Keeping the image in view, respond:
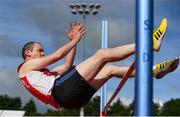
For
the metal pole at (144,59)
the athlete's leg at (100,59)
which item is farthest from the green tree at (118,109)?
the metal pole at (144,59)

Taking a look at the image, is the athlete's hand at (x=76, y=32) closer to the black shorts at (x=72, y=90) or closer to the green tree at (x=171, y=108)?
the black shorts at (x=72, y=90)

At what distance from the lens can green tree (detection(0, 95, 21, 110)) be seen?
60.6 meters

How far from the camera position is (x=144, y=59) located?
3791 mm

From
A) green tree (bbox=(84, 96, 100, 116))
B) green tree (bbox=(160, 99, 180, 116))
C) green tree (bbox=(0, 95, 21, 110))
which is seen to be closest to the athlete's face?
green tree (bbox=(160, 99, 180, 116))

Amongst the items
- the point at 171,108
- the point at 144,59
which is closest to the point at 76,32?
the point at 144,59

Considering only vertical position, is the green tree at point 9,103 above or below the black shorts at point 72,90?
above

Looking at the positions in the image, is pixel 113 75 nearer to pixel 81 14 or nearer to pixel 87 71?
pixel 87 71

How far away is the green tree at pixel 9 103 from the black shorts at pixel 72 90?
181 feet

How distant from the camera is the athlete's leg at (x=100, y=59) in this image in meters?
5.12

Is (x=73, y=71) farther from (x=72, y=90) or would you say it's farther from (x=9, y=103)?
(x=9, y=103)

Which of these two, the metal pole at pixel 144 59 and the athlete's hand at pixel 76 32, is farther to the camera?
the athlete's hand at pixel 76 32

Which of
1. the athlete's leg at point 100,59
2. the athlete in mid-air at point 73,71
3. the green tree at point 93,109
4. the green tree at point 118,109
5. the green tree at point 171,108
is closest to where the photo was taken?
the athlete's leg at point 100,59

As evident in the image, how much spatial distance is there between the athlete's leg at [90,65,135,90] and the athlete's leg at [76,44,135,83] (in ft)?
0.45

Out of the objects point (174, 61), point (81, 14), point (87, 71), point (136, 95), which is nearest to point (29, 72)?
point (87, 71)
